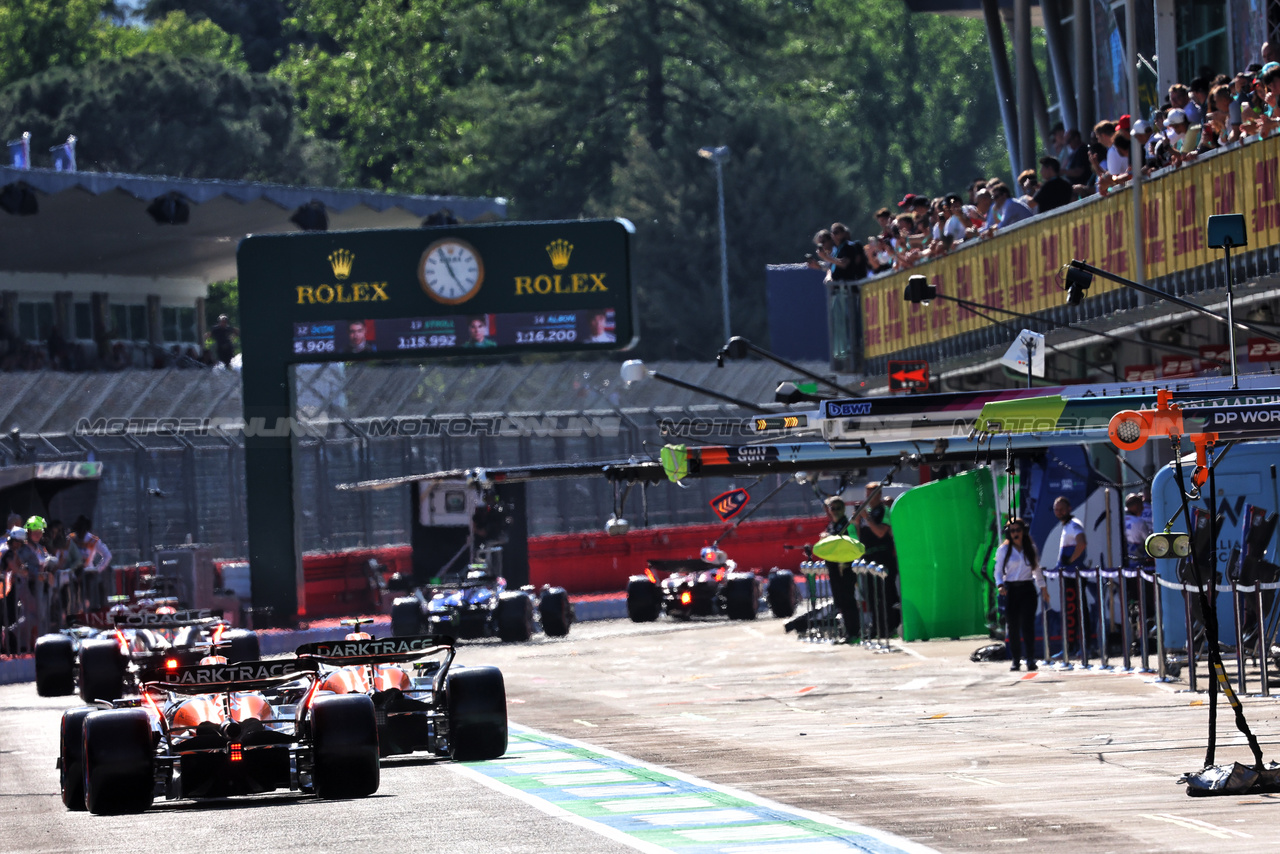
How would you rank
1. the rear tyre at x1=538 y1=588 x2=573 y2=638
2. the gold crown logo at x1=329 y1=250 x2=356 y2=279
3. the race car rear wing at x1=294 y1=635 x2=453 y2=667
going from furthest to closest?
the gold crown logo at x1=329 y1=250 x2=356 y2=279, the rear tyre at x1=538 y1=588 x2=573 y2=638, the race car rear wing at x1=294 y1=635 x2=453 y2=667

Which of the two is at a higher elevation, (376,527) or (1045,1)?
(1045,1)

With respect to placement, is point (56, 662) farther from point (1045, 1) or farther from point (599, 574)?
point (1045, 1)

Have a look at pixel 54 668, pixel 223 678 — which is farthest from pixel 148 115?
pixel 223 678

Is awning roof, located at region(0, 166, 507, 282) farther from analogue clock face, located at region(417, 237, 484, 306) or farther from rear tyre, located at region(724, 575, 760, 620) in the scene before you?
rear tyre, located at region(724, 575, 760, 620)

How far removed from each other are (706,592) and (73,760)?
19.4 m

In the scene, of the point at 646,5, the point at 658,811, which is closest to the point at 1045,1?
the point at 658,811

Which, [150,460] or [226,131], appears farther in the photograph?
[226,131]

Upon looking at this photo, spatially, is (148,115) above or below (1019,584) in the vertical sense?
above

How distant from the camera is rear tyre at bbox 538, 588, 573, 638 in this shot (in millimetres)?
28691

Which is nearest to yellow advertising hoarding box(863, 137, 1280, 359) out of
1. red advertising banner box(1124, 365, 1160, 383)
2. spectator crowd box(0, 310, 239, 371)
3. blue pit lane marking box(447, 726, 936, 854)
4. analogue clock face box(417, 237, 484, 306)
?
red advertising banner box(1124, 365, 1160, 383)

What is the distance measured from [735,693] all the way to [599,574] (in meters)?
16.2

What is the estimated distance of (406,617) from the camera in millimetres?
27547

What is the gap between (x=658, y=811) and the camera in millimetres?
11484

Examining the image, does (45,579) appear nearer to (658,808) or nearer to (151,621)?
(151,621)
